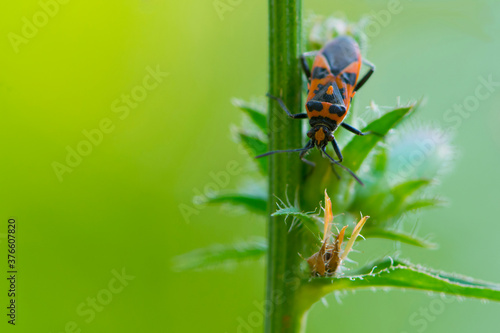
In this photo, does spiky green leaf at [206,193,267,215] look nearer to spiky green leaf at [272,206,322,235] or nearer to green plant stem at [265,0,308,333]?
green plant stem at [265,0,308,333]

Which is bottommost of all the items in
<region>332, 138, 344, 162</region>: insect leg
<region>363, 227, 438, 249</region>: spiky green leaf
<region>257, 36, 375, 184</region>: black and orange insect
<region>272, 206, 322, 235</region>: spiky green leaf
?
<region>363, 227, 438, 249</region>: spiky green leaf

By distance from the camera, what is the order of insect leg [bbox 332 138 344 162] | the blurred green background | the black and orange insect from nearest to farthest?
1. insect leg [bbox 332 138 344 162]
2. the black and orange insect
3. the blurred green background

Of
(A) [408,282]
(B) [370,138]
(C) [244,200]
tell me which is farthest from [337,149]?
(A) [408,282]

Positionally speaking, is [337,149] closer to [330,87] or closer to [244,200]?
[330,87]

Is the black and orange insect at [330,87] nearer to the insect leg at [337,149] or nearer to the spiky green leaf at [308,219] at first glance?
the insect leg at [337,149]

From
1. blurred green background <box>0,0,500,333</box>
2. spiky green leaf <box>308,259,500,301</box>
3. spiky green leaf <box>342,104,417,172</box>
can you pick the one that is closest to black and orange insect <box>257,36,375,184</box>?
spiky green leaf <box>342,104,417,172</box>

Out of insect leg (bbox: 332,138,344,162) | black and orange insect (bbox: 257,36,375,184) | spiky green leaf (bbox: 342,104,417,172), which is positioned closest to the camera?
spiky green leaf (bbox: 342,104,417,172)
